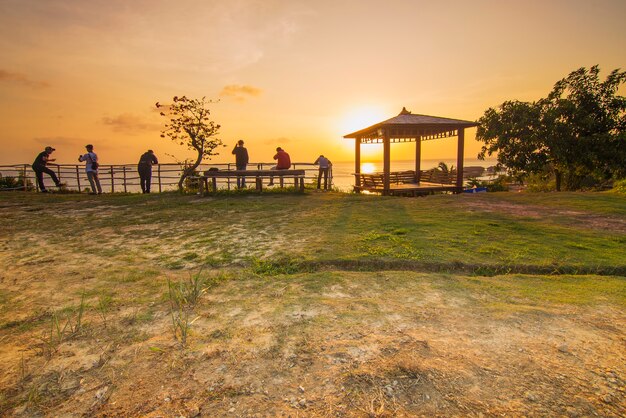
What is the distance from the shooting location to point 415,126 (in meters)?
13.5

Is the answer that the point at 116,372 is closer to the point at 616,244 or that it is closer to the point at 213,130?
the point at 616,244

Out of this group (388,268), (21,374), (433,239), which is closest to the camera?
(21,374)

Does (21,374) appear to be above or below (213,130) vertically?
below

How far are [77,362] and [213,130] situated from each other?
13.6 m

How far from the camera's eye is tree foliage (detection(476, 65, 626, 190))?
39.8 feet

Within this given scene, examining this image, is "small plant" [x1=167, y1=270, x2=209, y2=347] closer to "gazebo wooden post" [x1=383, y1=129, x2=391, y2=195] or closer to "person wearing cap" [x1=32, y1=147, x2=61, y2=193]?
"gazebo wooden post" [x1=383, y1=129, x2=391, y2=195]

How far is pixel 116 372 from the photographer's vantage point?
6.72 feet

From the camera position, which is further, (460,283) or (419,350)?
(460,283)

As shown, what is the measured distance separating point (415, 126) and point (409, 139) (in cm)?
478

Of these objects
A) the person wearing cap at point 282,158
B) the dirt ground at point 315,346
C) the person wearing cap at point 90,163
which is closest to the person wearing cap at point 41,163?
the person wearing cap at point 90,163

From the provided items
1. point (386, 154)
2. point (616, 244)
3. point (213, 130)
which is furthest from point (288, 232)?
point (213, 130)

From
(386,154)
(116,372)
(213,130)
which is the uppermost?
(213,130)

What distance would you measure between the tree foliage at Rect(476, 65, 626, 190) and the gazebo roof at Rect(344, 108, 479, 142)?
5.19ft

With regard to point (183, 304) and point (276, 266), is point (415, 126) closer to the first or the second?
point (276, 266)
